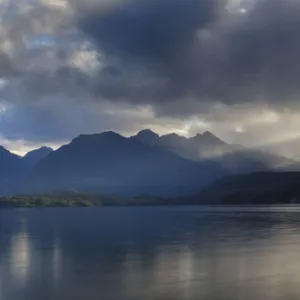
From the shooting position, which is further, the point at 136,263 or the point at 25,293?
the point at 136,263

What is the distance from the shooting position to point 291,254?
214ft

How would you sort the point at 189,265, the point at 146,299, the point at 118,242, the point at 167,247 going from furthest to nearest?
the point at 118,242 → the point at 167,247 → the point at 189,265 → the point at 146,299

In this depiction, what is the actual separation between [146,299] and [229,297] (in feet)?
20.3

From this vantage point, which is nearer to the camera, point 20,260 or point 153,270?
→ point 153,270

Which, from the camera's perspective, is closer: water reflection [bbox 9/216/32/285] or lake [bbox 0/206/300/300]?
lake [bbox 0/206/300/300]

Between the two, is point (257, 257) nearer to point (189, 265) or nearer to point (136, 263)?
point (189, 265)

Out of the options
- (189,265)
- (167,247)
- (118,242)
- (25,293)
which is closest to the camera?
(25,293)

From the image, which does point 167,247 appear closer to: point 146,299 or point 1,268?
point 1,268

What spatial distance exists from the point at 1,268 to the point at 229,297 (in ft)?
91.0

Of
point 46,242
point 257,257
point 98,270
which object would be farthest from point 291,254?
point 46,242

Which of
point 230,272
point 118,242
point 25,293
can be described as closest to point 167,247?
point 118,242

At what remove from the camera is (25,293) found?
43562mm

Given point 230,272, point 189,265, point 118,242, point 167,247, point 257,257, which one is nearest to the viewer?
point 230,272

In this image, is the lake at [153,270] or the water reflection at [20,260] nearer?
the lake at [153,270]
